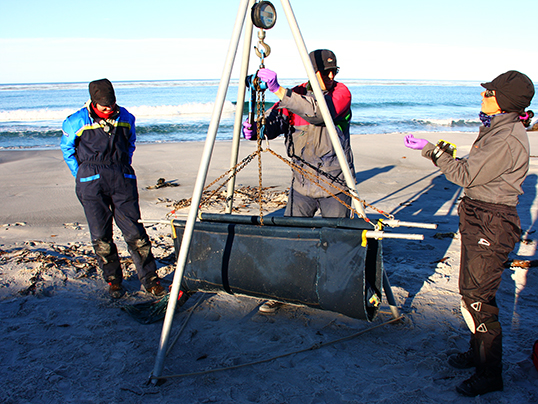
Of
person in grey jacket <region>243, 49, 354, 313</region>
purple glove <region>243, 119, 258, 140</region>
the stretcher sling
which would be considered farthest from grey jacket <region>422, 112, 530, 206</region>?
purple glove <region>243, 119, 258, 140</region>

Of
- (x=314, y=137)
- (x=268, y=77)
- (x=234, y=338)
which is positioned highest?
(x=268, y=77)

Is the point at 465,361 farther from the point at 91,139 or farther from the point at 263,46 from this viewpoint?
the point at 91,139

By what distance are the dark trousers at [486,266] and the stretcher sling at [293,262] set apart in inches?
21.3

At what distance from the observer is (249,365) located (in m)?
2.62

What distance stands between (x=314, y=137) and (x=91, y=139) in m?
1.94

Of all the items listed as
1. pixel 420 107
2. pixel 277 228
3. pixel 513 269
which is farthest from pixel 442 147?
pixel 420 107

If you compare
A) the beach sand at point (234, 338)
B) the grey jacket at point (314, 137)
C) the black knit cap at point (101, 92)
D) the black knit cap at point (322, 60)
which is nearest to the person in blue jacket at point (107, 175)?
the black knit cap at point (101, 92)

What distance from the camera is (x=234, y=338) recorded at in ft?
9.66

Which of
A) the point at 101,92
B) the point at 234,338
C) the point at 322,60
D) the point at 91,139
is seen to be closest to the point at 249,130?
the point at 322,60

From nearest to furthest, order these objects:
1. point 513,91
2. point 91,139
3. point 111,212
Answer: point 513,91 → point 91,139 → point 111,212

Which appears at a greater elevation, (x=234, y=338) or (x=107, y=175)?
(x=107, y=175)

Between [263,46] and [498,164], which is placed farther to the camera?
[263,46]

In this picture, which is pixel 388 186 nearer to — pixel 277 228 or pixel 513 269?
pixel 513 269

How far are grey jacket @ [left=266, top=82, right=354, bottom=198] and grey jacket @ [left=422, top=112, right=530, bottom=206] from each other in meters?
0.96
